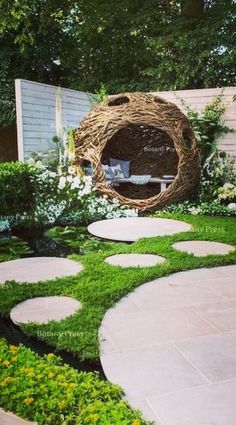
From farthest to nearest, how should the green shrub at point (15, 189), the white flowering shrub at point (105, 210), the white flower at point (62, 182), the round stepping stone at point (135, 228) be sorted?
the white flowering shrub at point (105, 210) → the white flower at point (62, 182) → the green shrub at point (15, 189) → the round stepping stone at point (135, 228)

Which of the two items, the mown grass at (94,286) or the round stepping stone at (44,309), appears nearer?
the mown grass at (94,286)

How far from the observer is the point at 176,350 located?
210 centimetres

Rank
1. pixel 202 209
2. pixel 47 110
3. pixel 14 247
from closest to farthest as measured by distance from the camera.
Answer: pixel 14 247
pixel 202 209
pixel 47 110

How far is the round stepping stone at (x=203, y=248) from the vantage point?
3.90 m

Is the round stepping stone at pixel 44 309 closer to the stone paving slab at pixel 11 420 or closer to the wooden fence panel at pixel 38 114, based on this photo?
the stone paving slab at pixel 11 420

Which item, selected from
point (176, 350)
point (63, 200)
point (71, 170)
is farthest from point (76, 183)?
point (176, 350)

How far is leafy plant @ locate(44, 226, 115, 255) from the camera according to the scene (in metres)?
4.27

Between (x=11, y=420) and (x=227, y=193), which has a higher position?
(x=227, y=193)

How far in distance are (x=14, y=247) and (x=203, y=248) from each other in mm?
1974

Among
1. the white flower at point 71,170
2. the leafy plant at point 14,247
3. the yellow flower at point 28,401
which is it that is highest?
the white flower at point 71,170

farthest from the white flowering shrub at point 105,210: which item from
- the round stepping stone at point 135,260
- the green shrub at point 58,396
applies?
the green shrub at point 58,396

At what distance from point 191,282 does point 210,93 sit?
479cm

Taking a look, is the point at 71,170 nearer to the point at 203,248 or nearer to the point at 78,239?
the point at 78,239

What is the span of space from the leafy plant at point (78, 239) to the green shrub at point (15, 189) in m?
0.60
